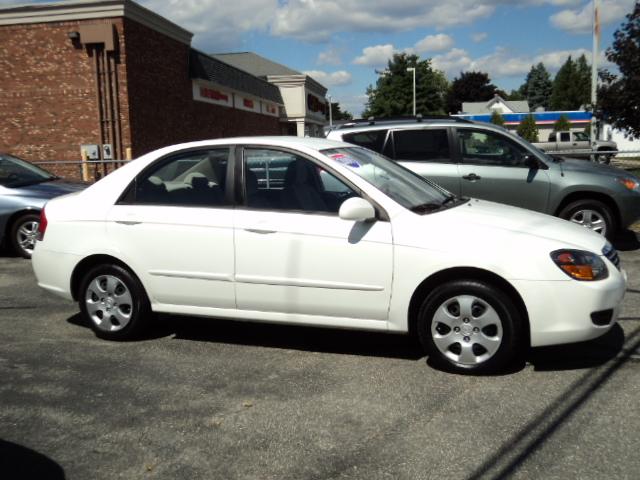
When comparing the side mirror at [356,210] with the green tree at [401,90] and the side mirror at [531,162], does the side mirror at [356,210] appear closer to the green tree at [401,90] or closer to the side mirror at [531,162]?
the side mirror at [531,162]

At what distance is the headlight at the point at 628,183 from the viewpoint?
8.21 metres

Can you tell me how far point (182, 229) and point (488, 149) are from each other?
488cm

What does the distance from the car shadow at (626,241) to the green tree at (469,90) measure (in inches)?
4430

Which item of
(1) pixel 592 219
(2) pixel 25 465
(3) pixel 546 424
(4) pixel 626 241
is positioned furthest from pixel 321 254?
(4) pixel 626 241

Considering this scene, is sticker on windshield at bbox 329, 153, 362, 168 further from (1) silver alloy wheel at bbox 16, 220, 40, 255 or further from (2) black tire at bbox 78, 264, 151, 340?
(1) silver alloy wheel at bbox 16, 220, 40, 255

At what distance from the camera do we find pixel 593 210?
27.1 ft

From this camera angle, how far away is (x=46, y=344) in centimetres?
525

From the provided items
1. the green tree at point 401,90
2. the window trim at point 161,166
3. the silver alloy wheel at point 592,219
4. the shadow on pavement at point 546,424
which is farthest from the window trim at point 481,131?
the green tree at point 401,90

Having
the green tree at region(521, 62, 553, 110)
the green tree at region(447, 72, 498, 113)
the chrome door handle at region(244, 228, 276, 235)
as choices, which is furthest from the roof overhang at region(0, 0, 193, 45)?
the green tree at region(521, 62, 553, 110)

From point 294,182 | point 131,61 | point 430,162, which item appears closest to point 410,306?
point 294,182

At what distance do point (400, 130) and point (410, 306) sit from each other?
4.55 metres

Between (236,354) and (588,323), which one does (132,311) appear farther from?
(588,323)

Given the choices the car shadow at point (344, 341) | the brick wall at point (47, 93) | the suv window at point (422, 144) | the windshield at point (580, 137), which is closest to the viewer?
the car shadow at point (344, 341)

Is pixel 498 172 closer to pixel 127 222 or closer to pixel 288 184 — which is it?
pixel 288 184
